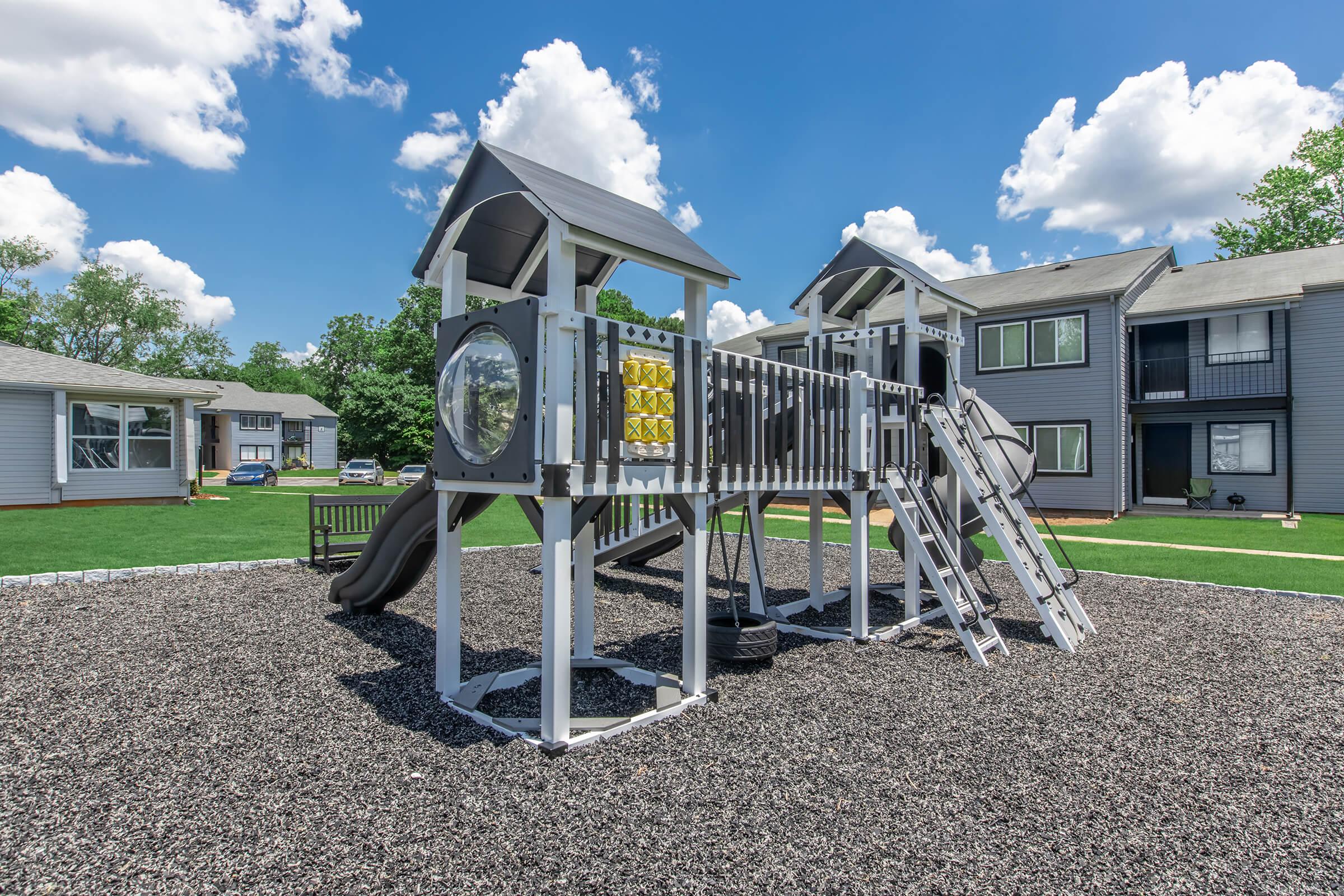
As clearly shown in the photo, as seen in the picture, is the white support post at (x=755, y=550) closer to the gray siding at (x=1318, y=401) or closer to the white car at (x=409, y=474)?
the gray siding at (x=1318, y=401)

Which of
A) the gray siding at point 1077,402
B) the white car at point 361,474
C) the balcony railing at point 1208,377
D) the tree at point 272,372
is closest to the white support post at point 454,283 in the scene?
the gray siding at point 1077,402

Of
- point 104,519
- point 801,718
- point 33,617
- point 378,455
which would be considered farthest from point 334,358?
point 801,718

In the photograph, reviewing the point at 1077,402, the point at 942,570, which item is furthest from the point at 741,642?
the point at 1077,402

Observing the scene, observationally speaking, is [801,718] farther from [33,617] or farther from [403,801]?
[33,617]

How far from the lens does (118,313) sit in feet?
175

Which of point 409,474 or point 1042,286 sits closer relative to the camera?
point 1042,286

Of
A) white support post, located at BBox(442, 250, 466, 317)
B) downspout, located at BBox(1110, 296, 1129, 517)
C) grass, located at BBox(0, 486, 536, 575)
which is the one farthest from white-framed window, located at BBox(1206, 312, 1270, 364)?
white support post, located at BBox(442, 250, 466, 317)

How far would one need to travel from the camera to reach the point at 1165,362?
1908 cm

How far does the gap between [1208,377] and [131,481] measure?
2917cm

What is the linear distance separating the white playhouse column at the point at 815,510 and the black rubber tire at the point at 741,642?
2.46 metres

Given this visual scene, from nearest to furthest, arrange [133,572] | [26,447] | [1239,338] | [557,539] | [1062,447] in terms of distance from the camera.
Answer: [557,539] → [133,572] → [26,447] → [1239,338] → [1062,447]

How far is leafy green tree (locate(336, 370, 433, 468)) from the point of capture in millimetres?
44188

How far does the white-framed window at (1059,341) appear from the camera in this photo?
18.4 metres

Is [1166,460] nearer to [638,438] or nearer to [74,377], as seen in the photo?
[638,438]
